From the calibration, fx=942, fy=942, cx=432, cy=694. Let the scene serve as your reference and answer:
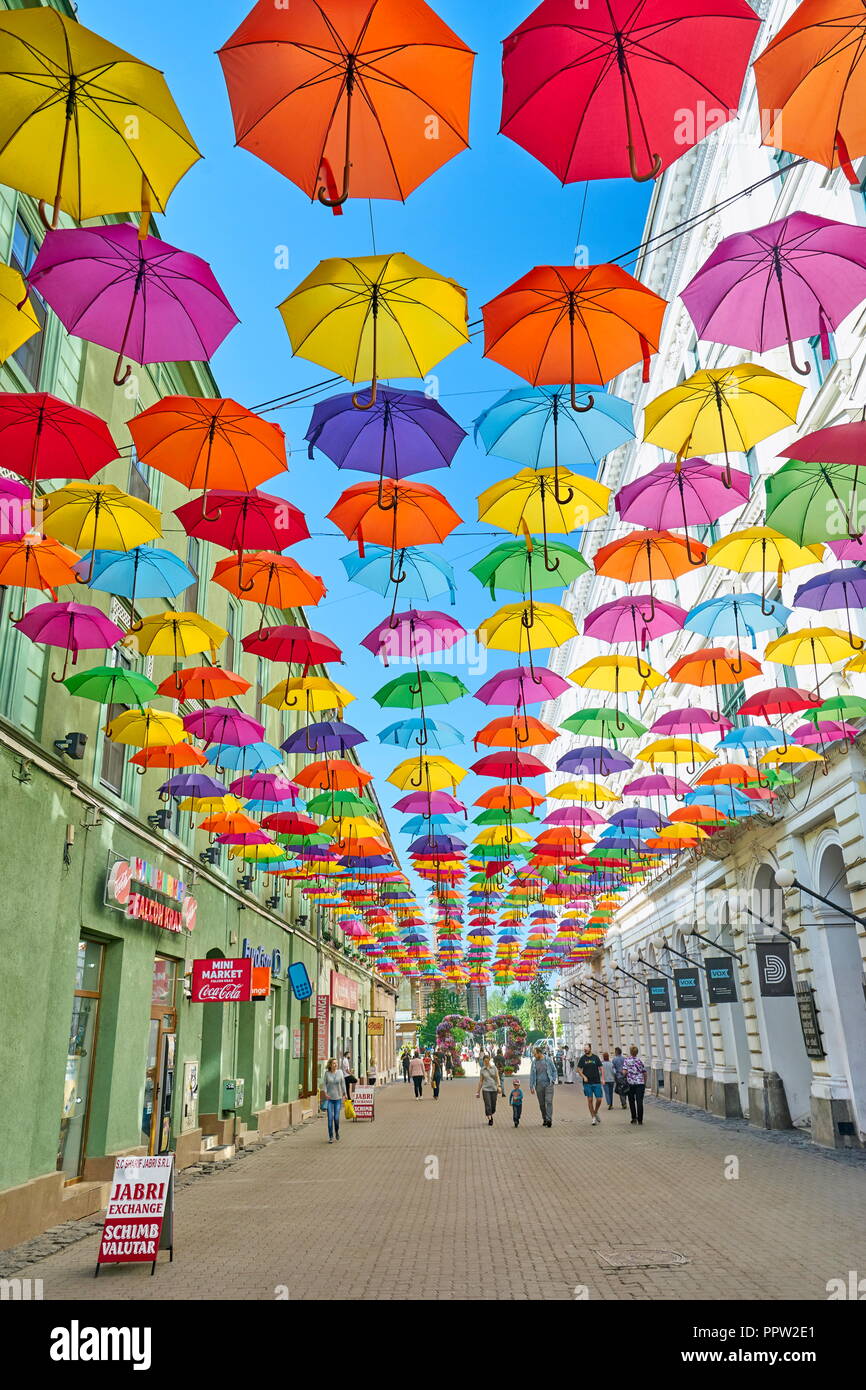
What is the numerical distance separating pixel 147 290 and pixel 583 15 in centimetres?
353

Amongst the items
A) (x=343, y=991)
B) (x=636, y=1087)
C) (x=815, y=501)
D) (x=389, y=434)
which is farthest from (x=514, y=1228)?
(x=343, y=991)

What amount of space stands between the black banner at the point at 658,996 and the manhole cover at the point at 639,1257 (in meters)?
17.8

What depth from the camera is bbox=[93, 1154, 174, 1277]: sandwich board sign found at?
8.98 meters

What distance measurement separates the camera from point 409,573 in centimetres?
1165

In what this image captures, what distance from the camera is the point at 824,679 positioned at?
16.7m

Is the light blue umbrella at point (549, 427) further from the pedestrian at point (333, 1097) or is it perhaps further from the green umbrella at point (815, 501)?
the pedestrian at point (333, 1097)

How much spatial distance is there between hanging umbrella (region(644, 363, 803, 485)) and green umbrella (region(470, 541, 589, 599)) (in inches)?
94.5

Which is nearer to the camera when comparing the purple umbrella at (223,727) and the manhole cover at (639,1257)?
the manhole cover at (639,1257)

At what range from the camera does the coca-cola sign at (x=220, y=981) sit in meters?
18.5

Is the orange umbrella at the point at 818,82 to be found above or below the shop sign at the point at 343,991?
above

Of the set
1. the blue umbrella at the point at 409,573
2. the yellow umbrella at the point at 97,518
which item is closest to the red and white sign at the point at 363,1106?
the blue umbrella at the point at 409,573

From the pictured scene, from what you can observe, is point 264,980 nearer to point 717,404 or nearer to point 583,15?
point 717,404

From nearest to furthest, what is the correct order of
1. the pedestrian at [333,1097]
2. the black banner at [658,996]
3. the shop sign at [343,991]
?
the pedestrian at [333,1097] → the black banner at [658,996] → the shop sign at [343,991]

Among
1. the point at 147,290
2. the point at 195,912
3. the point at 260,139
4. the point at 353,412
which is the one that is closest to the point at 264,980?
the point at 195,912
